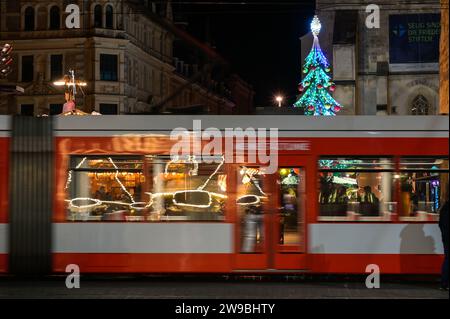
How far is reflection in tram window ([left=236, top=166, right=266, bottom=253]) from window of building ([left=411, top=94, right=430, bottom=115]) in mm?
29162

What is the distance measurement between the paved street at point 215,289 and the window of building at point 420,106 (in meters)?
27.8

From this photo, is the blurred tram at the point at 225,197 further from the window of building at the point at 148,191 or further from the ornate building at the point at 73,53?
the ornate building at the point at 73,53

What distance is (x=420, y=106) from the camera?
41969 millimetres

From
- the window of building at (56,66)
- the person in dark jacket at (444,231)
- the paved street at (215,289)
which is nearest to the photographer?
the paved street at (215,289)

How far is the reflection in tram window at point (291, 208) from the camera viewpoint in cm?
1442

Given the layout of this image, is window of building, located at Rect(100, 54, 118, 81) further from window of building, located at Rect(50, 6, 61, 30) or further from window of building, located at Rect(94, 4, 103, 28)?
window of building, located at Rect(50, 6, 61, 30)

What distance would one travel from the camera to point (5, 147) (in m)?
14.6

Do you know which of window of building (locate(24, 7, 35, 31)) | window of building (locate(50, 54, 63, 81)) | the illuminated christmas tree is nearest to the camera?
the illuminated christmas tree

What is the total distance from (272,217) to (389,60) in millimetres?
29307

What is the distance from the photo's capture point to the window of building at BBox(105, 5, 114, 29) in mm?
50753

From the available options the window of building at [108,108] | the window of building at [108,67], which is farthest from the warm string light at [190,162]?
the window of building at [108,67]

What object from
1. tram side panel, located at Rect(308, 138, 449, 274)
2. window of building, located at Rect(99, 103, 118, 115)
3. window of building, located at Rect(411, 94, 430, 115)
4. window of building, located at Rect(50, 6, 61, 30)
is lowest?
tram side panel, located at Rect(308, 138, 449, 274)

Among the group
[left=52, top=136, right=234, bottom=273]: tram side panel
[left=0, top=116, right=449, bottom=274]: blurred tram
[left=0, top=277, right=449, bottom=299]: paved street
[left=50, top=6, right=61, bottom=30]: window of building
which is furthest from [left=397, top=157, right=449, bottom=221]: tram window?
[left=50, top=6, right=61, bottom=30]: window of building
